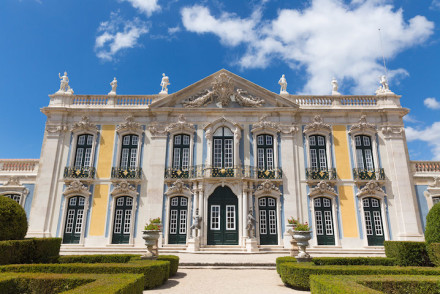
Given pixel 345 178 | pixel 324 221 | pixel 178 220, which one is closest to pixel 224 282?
pixel 178 220

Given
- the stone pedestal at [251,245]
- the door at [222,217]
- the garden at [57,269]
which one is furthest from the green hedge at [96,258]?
the stone pedestal at [251,245]

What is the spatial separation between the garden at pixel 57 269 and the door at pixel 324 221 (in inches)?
394

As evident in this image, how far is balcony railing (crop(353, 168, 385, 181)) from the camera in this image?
18.0m

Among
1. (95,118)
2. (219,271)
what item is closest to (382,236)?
(219,271)

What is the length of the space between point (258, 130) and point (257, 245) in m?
6.99

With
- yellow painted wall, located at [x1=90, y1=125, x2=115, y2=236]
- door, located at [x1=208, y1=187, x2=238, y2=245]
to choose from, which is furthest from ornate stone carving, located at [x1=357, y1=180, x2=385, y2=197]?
yellow painted wall, located at [x1=90, y1=125, x2=115, y2=236]

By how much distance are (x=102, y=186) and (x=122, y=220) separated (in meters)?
2.42

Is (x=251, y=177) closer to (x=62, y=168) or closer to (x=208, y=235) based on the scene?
(x=208, y=235)

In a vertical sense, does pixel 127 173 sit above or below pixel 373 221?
above

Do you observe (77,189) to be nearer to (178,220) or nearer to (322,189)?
(178,220)

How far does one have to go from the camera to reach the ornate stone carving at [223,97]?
19453mm

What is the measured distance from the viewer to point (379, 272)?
8461 mm

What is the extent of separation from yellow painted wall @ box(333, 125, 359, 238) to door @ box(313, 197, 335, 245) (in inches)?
28.0

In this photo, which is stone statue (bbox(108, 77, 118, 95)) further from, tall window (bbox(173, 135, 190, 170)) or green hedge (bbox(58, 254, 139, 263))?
green hedge (bbox(58, 254, 139, 263))
